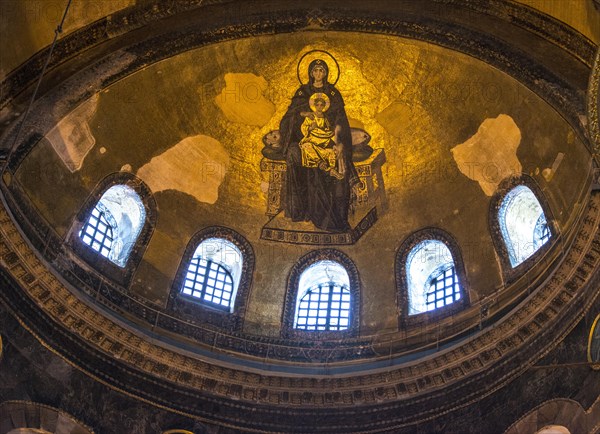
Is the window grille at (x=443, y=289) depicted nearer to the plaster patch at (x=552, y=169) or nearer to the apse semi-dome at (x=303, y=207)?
the apse semi-dome at (x=303, y=207)

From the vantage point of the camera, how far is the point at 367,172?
23.7 m

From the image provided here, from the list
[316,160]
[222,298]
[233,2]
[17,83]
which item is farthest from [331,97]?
[17,83]

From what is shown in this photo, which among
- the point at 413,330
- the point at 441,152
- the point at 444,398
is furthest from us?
the point at 441,152

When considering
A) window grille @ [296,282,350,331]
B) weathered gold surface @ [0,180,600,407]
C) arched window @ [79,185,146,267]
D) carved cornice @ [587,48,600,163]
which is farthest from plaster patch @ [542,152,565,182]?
arched window @ [79,185,146,267]

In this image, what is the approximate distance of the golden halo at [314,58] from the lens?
23.5 metres

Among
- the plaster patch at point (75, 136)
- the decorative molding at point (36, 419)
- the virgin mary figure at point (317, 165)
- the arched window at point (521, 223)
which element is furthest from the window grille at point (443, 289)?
the plaster patch at point (75, 136)

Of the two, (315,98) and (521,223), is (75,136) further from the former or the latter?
(521,223)

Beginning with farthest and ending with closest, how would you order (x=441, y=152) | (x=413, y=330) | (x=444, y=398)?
(x=441, y=152)
(x=413, y=330)
(x=444, y=398)

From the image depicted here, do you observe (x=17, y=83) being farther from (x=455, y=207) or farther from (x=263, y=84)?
(x=455, y=207)

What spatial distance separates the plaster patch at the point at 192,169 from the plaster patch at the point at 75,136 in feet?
4.31

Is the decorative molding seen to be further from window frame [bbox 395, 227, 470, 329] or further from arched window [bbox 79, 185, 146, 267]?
window frame [bbox 395, 227, 470, 329]

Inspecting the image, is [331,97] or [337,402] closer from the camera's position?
[337,402]

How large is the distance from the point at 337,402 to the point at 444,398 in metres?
1.90

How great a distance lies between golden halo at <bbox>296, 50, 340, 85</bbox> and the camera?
23.5 m
